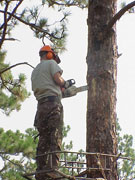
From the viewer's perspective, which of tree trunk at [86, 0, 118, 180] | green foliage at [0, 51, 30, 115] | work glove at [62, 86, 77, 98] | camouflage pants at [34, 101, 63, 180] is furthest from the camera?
green foliage at [0, 51, 30, 115]

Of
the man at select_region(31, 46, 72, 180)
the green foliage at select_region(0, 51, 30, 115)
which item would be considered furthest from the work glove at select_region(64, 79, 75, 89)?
the green foliage at select_region(0, 51, 30, 115)

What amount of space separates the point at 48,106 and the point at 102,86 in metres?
0.68

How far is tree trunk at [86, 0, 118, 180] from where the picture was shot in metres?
3.63

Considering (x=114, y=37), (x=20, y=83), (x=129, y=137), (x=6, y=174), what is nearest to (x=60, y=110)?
(x=114, y=37)

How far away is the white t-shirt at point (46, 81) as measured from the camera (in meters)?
4.35

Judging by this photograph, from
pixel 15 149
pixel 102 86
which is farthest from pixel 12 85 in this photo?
pixel 102 86

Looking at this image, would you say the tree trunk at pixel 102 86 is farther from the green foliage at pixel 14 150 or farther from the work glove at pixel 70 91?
the green foliage at pixel 14 150

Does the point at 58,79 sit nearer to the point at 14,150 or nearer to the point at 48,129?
the point at 48,129

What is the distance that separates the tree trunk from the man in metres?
0.45

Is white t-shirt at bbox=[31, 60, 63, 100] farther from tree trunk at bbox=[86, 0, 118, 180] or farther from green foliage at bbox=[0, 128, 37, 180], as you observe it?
green foliage at bbox=[0, 128, 37, 180]

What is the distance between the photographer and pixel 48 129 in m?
4.19

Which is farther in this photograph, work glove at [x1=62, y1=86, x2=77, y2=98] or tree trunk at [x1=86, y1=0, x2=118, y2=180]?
work glove at [x1=62, y1=86, x2=77, y2=98]

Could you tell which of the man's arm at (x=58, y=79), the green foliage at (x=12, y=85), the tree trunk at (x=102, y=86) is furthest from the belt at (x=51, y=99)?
the green foliage at (x=12, y=85)

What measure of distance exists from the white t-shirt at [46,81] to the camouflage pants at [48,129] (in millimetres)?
107
